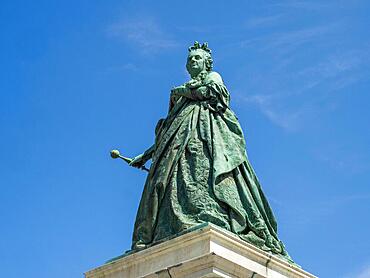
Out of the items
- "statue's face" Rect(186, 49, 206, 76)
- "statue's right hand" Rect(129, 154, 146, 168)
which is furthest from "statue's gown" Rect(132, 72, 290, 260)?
"statue's right hand" Rect(129, 154, 146, 168)

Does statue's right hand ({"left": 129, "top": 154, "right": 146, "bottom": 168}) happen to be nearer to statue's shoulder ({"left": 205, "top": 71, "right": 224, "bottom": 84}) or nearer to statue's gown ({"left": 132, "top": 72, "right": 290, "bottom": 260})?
statue's gown ({"left": 132, "top": 72, "right": 290, "bottom": 260})

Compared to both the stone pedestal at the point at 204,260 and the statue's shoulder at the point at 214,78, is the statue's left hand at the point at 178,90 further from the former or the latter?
the stone pedestal at the point at 204,260

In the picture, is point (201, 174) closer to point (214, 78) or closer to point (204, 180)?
point (204, 180)

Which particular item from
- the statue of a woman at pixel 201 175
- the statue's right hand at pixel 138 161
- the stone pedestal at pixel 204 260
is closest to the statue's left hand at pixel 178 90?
the statue of a woman at pixel 201 175

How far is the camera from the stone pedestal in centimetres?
1134

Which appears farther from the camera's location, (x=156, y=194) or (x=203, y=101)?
(x=203, y=101)

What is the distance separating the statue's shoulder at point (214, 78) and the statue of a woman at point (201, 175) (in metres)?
0.02

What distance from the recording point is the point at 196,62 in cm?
1448

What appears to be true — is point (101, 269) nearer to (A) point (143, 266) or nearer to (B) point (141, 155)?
(A) point (143, 266)

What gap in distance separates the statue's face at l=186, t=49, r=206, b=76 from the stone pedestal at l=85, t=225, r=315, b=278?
366 cm

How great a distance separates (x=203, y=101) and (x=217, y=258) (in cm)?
355

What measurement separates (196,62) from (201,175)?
2476 millimetres

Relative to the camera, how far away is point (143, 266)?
12109 mm

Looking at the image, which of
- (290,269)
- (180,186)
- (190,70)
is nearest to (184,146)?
(180,186)
